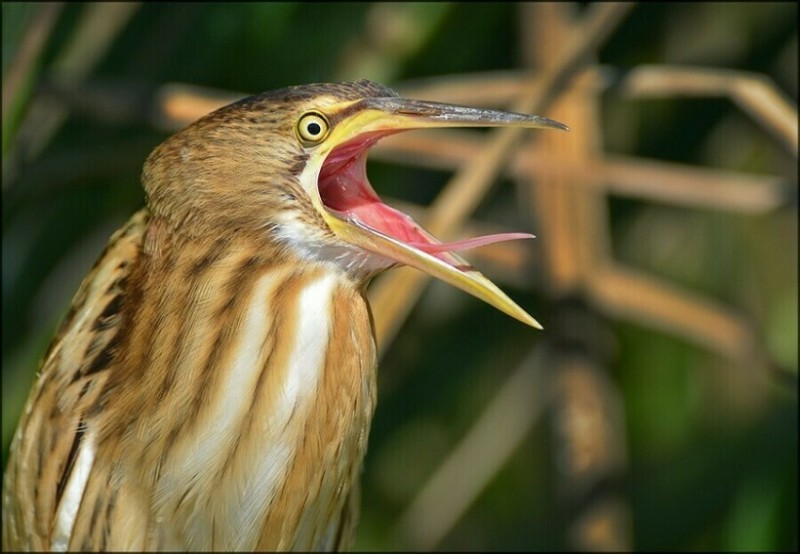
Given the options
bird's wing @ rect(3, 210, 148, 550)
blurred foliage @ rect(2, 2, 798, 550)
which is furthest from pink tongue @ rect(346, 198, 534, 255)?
blurred foliage @ rect(2, 2, 798, 550)

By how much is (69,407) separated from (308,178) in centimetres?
32

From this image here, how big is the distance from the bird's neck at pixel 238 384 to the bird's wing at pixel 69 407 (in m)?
0.03

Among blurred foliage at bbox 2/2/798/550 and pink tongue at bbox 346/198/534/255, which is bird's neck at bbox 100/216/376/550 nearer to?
pink tongue at bbox 346/198/534/255

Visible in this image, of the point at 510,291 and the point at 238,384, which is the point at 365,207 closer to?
the point at 238,384

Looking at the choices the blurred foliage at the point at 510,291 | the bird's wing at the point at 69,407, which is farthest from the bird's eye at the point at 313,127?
the blurred foliage at the point at 510,291

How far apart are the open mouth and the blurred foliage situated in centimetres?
51

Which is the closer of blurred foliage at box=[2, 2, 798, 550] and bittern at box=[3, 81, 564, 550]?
bittern at box=[3, 81, 564, 550]

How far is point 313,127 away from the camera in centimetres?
101

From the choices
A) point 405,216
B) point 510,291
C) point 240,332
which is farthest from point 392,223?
point 510,291

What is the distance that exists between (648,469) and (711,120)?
0.53 metres

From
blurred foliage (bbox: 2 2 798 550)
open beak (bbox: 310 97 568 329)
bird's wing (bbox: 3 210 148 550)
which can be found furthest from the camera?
blurred foliage (bbox: 2 2 798 550)

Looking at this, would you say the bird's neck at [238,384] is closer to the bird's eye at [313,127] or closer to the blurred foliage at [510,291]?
the bird's eye at [313,127]

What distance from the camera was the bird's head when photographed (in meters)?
0.99

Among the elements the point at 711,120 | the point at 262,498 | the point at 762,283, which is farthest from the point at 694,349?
the point at 262,498
